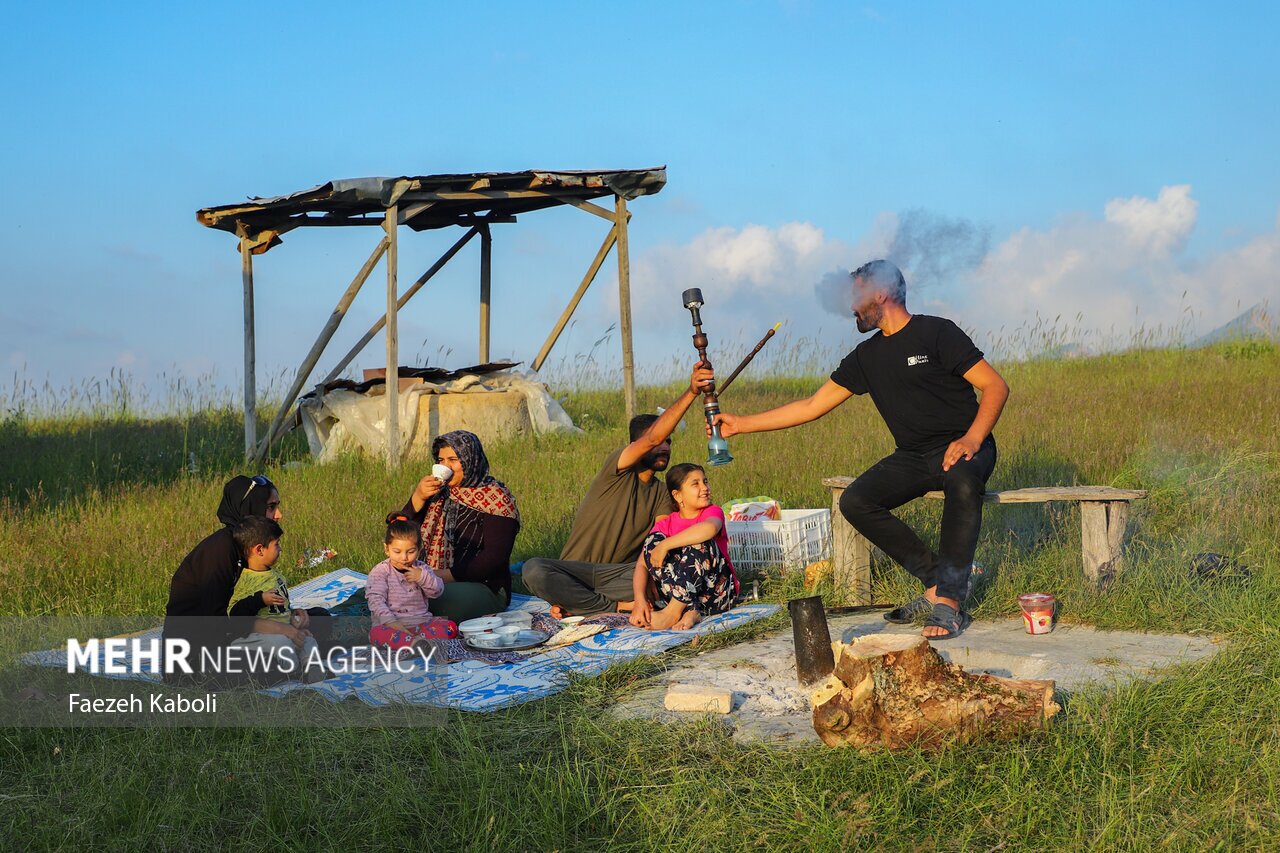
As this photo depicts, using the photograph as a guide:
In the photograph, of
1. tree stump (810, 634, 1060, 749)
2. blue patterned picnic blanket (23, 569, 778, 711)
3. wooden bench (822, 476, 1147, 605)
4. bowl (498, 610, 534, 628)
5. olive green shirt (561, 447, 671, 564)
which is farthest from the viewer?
olive green shirt (561, 447, 671, 564)

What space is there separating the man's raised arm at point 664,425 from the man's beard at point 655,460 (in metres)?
0.07

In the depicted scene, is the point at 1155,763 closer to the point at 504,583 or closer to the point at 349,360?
the point at 504,583

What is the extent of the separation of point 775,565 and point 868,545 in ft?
2.37

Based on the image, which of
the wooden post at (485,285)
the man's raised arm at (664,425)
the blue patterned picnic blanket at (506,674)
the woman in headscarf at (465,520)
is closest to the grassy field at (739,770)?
the blue patterned picnic blanket at (506,674)

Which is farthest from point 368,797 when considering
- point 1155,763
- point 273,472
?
point 273,472

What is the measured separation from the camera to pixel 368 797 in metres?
4.12

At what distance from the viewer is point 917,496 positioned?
256 inches

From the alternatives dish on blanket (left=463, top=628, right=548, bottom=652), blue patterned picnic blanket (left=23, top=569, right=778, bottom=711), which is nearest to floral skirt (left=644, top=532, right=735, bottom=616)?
blue patterned picnic blanket (left=23, top=569, right=778, bottom=711)

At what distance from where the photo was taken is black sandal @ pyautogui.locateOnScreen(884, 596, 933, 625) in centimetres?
627

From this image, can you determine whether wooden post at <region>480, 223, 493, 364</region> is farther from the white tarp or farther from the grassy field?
the grassy field

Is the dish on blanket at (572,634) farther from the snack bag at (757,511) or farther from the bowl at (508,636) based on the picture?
the snack bag at (757,511)

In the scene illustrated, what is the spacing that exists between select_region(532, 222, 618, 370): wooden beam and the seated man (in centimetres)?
619

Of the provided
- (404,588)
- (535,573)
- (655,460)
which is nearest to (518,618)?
(535,573)

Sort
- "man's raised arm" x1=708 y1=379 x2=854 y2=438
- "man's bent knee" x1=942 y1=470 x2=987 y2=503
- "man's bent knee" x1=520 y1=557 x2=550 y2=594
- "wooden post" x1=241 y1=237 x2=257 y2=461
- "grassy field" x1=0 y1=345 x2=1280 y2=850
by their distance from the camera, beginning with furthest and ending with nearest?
"wooden post" x1=241 y1=237 x2=257 y2=461
"man's bent knee" x1=520 y1=557 x2=550 y2=594
"man's raised arm" x1=708 y1=379 x2=854 y2=438
"man's bent knee" x1=942 y1=470 x2=987 y2=503
"grassy field" x1=0 y1=345 x2=1280 y2=850
